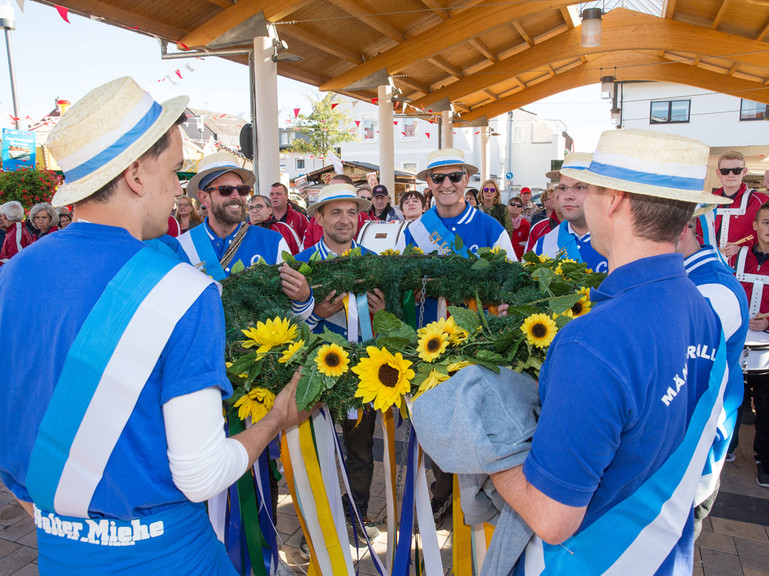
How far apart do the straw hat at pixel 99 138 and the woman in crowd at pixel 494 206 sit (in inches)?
319

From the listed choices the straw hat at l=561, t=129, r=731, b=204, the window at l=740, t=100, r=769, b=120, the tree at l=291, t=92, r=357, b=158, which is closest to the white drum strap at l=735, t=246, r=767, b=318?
the straw hat at l=561, t=129, r=731, b=204

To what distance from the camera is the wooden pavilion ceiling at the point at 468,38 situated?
8273mm

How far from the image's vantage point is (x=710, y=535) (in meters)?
3.36

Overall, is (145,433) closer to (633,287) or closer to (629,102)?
(633,287)

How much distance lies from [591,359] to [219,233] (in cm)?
335

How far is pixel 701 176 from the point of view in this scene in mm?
1352

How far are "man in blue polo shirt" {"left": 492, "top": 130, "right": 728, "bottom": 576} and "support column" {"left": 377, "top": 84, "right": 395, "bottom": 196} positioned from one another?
11826mm

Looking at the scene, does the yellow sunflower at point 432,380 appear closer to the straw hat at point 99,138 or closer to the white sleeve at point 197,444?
the white sleeve at point 197,444

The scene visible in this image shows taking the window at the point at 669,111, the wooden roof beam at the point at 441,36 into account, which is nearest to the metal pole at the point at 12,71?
the wooden roof beam at the point at 441,36

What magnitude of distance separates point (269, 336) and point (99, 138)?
0.96 metres

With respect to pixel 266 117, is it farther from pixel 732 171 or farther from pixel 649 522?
pixel 649 522

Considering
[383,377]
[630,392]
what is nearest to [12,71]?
[383,377]

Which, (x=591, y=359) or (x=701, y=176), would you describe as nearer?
(x=591, y=359)

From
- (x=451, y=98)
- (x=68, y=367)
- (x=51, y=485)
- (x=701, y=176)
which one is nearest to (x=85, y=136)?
(x=68, y=367)
